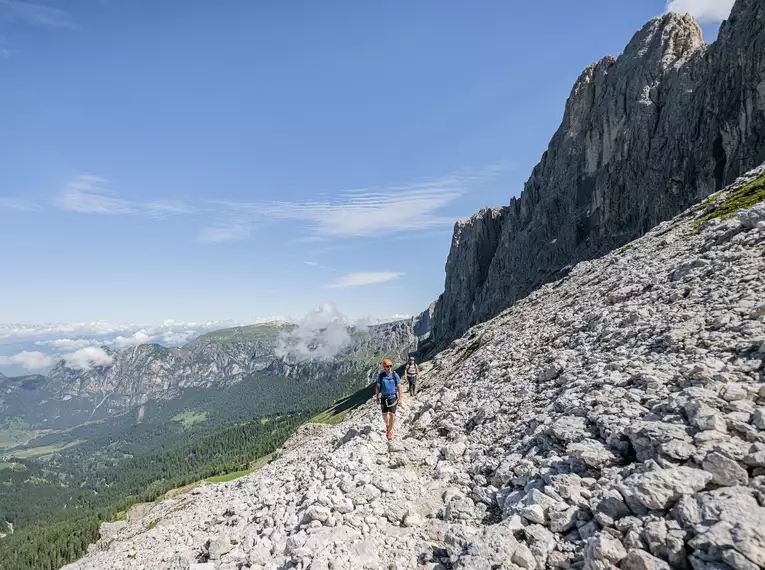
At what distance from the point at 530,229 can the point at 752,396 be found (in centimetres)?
16039

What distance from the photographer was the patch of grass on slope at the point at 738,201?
40.3 meters

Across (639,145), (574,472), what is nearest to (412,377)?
(574,472)

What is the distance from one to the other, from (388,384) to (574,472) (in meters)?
11.7

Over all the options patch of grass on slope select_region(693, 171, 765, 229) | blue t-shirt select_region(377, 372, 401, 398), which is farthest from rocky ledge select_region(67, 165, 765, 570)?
patch of grass on slope select_region(693, 171, 765, 229)

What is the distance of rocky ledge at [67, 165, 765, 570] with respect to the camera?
296 inches

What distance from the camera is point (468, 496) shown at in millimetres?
12812

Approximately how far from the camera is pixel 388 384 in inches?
835

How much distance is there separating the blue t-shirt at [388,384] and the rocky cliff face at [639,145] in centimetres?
9967

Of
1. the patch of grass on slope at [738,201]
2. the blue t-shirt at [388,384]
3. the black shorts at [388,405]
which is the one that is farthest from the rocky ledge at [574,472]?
the patch of grass on slope at [738,201]

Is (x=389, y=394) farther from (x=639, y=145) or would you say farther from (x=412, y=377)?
(x=639, y=145)

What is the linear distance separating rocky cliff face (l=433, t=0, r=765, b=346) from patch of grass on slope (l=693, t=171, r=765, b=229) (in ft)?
156

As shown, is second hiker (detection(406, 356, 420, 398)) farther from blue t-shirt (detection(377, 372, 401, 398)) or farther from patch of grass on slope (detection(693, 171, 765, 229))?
patch of grass on slope (detection(693, 171, 765, 229))

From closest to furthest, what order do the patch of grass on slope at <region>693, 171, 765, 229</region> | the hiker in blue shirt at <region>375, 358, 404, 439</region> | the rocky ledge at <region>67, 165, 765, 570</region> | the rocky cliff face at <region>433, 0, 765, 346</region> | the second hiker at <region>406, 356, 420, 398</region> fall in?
the rocky ledge at <region>67, 165, 765, 570</region>, the hiker in blue shirt at <region>375, 358, 404, 439</region>, the second hiker at <region>406, 356, 420, 398</region>, the patch of grass on slope at <region>693, 171, 765, 229</region>, the rocky cliff face at <region>433, 0, 765, 346</region>

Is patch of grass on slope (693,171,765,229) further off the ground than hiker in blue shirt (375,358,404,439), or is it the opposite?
patch of grass on slope (693,171,765,229)
